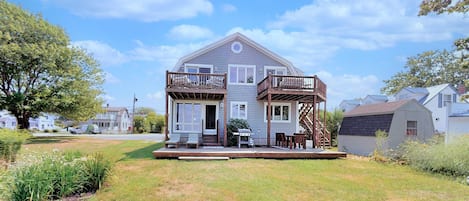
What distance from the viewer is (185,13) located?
46.5 feet

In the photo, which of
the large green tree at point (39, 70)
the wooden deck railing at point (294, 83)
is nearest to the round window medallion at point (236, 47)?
the wooden deck railing at point (294, 83)

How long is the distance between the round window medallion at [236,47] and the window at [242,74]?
916 millimetres

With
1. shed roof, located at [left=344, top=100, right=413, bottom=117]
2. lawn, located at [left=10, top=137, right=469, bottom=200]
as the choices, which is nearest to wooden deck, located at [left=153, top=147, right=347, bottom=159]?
lawn, located at [left=10, top=137, right=469, bottom=200]

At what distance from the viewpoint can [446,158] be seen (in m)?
9.47

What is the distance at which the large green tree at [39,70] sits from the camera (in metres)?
19.7

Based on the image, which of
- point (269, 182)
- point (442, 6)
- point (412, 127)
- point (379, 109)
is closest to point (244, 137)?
point (379, 109)

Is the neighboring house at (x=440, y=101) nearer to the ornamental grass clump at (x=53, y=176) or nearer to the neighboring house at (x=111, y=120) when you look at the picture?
the ornamental grass clump at (x=53, y=176)

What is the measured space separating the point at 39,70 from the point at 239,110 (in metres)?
15.2

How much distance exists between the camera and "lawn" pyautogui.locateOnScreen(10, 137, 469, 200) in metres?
6.26

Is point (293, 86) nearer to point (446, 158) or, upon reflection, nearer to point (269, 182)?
point (446, 158)

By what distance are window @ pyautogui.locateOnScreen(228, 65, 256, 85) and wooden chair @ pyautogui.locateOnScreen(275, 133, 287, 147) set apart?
3423mm

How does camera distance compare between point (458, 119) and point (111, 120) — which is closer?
point (458, 119)

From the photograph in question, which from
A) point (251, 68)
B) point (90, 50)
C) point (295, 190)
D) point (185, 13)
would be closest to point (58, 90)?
point (90, 50)

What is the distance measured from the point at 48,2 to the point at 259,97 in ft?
39.9
